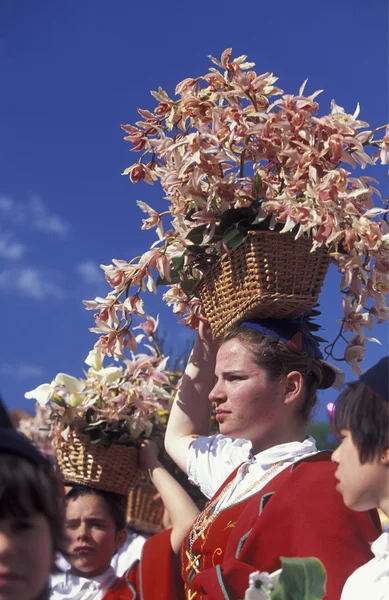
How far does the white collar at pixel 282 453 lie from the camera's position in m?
2.47

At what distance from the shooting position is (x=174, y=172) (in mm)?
2580

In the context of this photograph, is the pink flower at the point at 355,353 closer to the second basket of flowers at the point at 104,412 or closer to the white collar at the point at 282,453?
the white collar at the point at 282,453

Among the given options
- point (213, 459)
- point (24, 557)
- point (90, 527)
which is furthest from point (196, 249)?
point (90, 527)

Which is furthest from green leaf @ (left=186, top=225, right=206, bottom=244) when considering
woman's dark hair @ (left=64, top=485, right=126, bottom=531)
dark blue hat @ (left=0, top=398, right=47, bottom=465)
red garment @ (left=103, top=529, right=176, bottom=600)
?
woman's dark hair @ (left=64, top=485, right=126, bottom=531)

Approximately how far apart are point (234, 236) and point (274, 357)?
378mm

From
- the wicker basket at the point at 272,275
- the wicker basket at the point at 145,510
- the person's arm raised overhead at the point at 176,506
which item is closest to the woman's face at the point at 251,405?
the wicker basket at the point at 272,275

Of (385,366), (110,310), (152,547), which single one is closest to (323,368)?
(110,310)

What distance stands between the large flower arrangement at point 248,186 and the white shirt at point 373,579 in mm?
868

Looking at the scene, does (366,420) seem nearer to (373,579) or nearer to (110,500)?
(373,579)

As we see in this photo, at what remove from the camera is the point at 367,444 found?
177 centimetres

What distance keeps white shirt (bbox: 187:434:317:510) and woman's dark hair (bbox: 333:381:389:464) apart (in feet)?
1.99

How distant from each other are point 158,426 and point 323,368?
1162 mm

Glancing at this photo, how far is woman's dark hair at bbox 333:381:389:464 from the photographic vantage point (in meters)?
1.76

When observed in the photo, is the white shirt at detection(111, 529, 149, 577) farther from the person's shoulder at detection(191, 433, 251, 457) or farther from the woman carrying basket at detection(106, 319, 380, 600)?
the person's shoulder at detection(191, 433, 251, 457)
